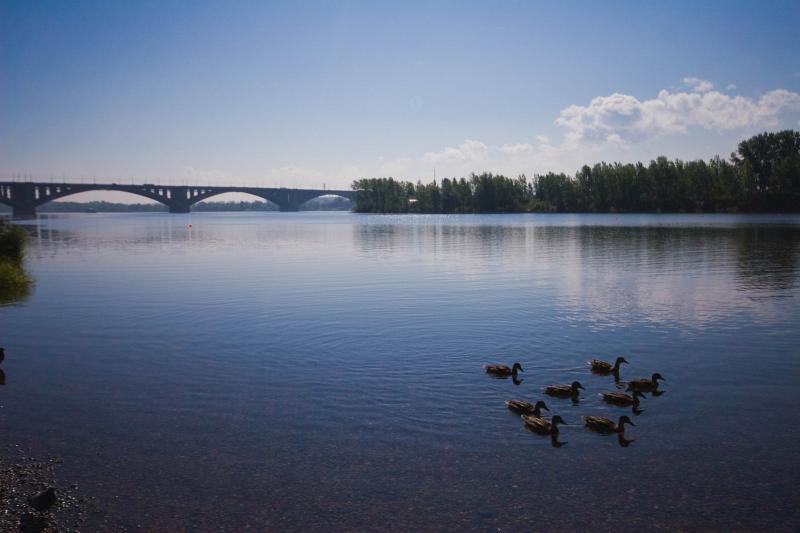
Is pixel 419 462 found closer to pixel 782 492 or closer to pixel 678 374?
pixel 782 492

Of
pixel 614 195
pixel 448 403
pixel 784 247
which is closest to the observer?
pixel 448 403

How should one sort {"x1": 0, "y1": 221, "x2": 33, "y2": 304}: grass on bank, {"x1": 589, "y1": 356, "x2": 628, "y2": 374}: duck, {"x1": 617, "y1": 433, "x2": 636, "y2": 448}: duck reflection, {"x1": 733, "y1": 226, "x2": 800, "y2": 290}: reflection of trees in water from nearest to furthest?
{"x1": 617, "y1": 433, "x2": 636, "y2": 448}: duck reflection → {"x1": 589, "y1": 356, "x2": 628, "y2": 374}: duck → {"x1": 0, "y1": 221, "x2": 33, "y2": 304}: grass on bank → {"x1": 733, "y1": 226, "x2": 800, "y2": 290}: reflection of trees in water

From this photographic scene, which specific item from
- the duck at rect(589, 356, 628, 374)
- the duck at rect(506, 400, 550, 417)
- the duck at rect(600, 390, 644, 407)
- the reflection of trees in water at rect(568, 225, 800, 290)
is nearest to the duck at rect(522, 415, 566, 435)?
the duck at rect(506, 400, 550, 417)

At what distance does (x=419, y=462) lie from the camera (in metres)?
11.0

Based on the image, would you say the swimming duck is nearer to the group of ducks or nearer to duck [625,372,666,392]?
the group of ducks

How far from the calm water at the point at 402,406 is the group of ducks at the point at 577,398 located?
250 millimetres

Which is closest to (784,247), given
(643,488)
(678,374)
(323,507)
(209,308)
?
(678,374)

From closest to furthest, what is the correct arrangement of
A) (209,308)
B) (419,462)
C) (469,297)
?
1. (419,462)
2. (209,308)
3. (469,297)

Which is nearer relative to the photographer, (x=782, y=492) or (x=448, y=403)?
(x=782, y=492)

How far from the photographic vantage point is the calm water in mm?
9609

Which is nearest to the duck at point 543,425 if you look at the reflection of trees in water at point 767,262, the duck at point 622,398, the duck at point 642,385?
the duck at point 622,398

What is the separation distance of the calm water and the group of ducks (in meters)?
0.25

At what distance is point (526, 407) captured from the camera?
43.7ft

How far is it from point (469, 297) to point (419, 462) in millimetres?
19547
